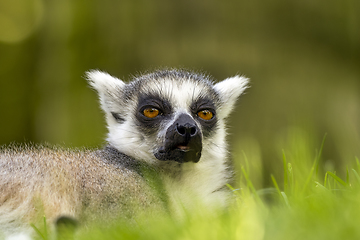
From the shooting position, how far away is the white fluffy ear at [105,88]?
3281mm

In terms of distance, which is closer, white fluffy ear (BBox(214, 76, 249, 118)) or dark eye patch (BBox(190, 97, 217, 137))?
dark eye patch (BBox(190, 97, 217, 137))

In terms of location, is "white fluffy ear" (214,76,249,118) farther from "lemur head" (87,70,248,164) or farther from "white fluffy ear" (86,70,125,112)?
"white fluffy ear" (86,70,125,112)

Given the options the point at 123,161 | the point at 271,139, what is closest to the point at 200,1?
the point at 271,139

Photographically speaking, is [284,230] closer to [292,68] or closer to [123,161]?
[123,161]

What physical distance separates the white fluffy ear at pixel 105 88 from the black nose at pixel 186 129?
0.88 m

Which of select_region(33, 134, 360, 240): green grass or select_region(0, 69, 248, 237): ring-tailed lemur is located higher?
select_region(33, 134, 360, 240): green grass

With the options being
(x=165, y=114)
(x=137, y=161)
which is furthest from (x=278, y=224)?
(x=165, y=114)

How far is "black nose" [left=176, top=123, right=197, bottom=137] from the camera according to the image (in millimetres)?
2582

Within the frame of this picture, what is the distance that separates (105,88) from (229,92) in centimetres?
112

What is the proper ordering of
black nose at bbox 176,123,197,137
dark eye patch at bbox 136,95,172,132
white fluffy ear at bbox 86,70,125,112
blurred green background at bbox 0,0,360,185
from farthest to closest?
blurred green background at bbox 0,0,360,185, white fluffy ear at bbox 86,70,125,112, dark eye patch at bbox 136,95,172,132, black nose at bbox 176,123,197,137

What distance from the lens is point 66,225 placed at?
65.8 inches

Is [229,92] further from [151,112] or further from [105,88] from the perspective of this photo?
[105,88]

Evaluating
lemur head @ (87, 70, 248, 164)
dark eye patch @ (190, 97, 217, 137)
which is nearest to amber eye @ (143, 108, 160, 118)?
lemur head @ (87, 70, 248, 164)

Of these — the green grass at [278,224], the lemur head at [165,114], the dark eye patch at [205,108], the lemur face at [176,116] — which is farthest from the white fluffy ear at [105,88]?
the green grass at [278,224]
